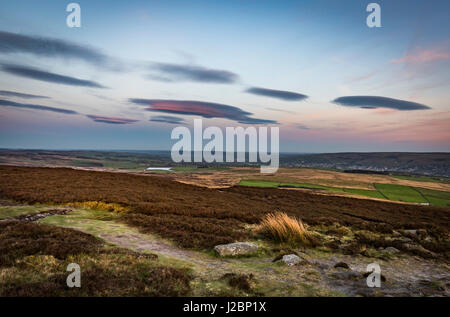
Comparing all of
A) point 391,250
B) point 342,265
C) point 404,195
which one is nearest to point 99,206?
point 342,265

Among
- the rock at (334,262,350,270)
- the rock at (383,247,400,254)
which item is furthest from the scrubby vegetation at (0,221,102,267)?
the rock at (383,247,400,254)

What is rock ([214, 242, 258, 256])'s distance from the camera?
9.88m

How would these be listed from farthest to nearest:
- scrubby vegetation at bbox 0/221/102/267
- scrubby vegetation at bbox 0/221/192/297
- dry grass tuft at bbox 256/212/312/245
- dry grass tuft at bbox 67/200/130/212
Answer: dry grass tuft at bbox 67/200/130/212, dry grass tuft at bbox 256/212/312/245, scrubby vegetation at bbox 0/221/102/267, scrubby vegetation at bbox 0/221/192/297

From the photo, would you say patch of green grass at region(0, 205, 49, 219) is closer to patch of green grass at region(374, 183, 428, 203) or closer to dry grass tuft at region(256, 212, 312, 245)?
dry grass tuft at region(256, 212, 312, 245)

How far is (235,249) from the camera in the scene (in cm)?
1004

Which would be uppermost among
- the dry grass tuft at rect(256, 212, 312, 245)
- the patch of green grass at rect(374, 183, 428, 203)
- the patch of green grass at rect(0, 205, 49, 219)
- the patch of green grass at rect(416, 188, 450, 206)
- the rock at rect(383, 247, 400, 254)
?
the patch of green grass at rect(0, 205, 49, 219)

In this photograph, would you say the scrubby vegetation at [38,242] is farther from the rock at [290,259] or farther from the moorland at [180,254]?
the rock at [290,259]

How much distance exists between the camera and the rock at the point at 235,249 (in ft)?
32.4

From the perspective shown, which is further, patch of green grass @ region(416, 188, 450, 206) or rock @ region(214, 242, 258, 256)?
patch of green grass @ region(416, 188, 450, 206)
